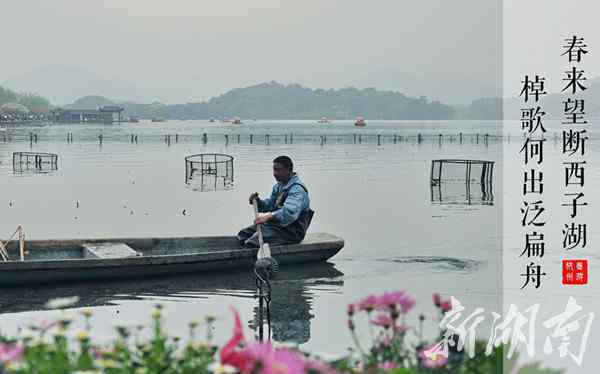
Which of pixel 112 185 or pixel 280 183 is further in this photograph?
pixel 112 185

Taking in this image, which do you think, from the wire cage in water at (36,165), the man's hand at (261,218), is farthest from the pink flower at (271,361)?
the wire cage in water at (36,165)

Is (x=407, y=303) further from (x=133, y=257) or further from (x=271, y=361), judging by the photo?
(x=133, y=257)

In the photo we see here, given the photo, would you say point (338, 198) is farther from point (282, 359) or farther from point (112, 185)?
point (282, 359)

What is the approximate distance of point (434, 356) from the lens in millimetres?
4234

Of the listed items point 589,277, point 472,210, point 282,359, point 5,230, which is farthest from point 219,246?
point 472,210

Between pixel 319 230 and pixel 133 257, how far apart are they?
417 inches

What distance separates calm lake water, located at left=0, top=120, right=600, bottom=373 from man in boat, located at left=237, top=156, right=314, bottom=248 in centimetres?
59

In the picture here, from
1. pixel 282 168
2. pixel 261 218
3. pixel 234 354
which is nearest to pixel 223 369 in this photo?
pixel 234 354

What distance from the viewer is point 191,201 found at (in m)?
30.1

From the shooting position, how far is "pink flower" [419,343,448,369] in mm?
4070

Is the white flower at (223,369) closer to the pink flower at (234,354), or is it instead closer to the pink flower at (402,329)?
the pink flower at (234,354)

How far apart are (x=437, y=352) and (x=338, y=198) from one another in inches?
1046

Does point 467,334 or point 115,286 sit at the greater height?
point 467,334

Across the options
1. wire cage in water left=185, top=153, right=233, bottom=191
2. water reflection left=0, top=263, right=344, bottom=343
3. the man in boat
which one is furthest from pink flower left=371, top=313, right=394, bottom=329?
wire cage in water left=185, top=153, right=233, bottom=191
